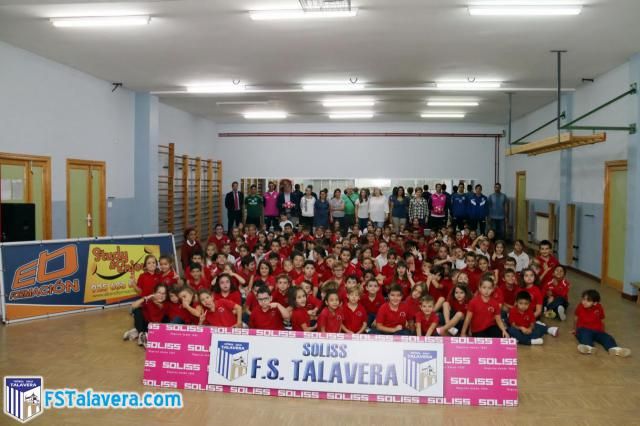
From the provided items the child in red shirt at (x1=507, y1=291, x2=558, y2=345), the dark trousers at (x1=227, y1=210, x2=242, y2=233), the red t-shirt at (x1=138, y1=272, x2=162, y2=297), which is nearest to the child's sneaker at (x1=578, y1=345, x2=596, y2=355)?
the child in red shirt at (x1=507, y1=291, x2=558, y2=345)

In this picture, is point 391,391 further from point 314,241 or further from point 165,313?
point 314,241

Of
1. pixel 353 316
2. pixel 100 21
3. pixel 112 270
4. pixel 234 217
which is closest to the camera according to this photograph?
pixel 353 316

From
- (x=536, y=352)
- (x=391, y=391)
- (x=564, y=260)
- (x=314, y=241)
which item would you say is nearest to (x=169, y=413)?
(x=391, y=391)

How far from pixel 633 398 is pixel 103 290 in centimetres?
807

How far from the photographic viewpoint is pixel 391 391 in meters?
5.16

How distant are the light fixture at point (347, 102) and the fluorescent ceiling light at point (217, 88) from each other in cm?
294

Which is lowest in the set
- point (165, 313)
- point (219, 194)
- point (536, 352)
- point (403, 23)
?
point (536, 352)

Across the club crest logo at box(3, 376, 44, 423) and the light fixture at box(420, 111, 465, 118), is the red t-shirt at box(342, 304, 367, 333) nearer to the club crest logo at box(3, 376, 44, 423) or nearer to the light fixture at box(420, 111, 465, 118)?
the club crest logo at box(3, 376, 44, 423)

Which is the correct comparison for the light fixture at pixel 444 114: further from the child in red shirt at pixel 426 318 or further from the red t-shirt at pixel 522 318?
the child in red shirt at pixel 426 318

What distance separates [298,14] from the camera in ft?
24.8

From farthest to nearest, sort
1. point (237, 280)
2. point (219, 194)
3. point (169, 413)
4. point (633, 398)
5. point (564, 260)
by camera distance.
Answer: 1. point (219, 194)
2. point (564, 260)
3. point (237, 280)
4. point (633, 398)
5. point (169, 413)

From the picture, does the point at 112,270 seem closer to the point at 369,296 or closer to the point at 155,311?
the point at 155,311

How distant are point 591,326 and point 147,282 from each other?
21.0ft

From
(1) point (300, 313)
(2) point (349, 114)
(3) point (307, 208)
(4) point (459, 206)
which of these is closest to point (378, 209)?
(3) point (307, 208)
